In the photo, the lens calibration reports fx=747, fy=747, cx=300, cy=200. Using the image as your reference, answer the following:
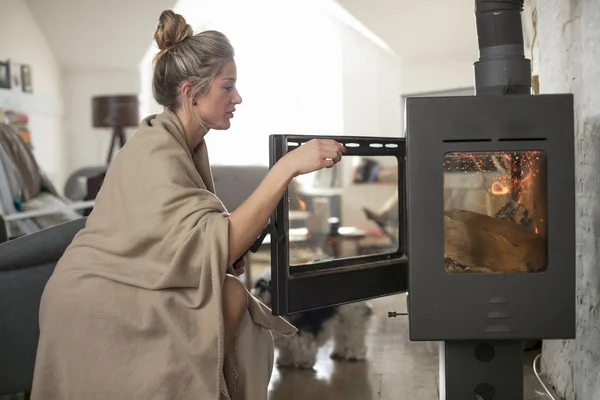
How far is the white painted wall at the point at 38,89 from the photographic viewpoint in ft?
15.8

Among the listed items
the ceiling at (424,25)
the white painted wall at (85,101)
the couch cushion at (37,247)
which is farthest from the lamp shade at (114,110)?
the couch cushion at (37,247)

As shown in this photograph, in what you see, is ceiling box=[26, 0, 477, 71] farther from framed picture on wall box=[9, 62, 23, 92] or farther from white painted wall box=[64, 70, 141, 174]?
framed picture on wall box=[9, 62, 23, 92]

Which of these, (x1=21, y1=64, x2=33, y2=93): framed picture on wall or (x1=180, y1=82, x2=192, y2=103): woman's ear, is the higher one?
(x1=21, y1=64, x2=33, y2=93): framed picture on wall

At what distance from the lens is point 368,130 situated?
5.73 metres

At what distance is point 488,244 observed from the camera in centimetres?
166

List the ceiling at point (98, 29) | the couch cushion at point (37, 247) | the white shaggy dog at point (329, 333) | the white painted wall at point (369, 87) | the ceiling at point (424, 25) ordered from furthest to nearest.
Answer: the white painted wall at point (369, 87)
the ceiling at point (98, 29)
the ceiling at point (424, 25)
the white shaggy dog at point (329, 333)
the couch cushion at point (37, 247)

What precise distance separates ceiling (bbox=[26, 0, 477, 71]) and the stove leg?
264 centimetres

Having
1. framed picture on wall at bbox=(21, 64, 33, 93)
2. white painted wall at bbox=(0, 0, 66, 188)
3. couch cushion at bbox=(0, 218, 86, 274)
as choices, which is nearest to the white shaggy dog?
couch cushion at bbox=(0, 218, 86, 274)

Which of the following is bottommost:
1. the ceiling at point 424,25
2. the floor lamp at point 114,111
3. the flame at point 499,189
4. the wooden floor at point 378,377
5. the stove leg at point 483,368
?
the wooden floor at point 378,377

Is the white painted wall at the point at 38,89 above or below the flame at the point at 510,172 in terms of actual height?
above

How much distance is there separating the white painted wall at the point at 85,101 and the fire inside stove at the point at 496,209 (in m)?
4.30

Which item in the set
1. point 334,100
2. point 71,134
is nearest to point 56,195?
point 71,134

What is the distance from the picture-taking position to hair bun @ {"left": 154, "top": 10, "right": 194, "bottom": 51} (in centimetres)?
162

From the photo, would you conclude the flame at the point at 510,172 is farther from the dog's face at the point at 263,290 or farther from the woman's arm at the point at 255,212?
the dog's face at the point at 263,290
